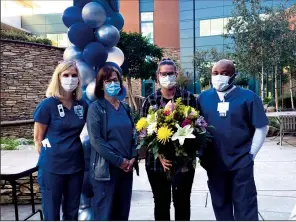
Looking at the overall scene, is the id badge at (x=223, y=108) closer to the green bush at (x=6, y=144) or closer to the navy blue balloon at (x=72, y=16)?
the green bush at (x=6, y=144)

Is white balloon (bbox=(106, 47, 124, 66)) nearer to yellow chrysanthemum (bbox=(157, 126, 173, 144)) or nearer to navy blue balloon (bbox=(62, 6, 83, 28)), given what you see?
navy blue balloon (bbox=(62, 6, 83, 28))

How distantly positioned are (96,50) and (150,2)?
15229 millimetres

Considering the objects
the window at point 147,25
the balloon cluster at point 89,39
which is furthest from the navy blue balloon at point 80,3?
the window at point 147,25

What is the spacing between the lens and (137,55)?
45.3 feet

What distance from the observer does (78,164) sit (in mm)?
2457

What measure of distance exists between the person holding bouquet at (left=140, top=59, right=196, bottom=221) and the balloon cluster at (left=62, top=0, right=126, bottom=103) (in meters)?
1.21

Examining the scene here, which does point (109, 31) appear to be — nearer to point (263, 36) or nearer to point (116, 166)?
point (116, 166)

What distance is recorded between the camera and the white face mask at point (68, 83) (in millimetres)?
2473

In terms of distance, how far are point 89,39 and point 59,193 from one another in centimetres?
201

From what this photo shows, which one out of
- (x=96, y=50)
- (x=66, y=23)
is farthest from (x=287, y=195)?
(x=66, y=23)

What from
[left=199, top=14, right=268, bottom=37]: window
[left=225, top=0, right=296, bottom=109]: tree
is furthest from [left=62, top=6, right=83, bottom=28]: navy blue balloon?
[left=199, top=14, right=268, bottom=37]: window

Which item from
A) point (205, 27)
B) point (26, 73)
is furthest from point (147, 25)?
point (26, 73)

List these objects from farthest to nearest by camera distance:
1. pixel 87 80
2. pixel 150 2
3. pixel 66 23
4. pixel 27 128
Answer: pixel 150 2 < pixel 27 128 < pixel 66 23 < pixel 87 80

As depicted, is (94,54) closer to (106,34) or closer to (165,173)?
(106,34)
